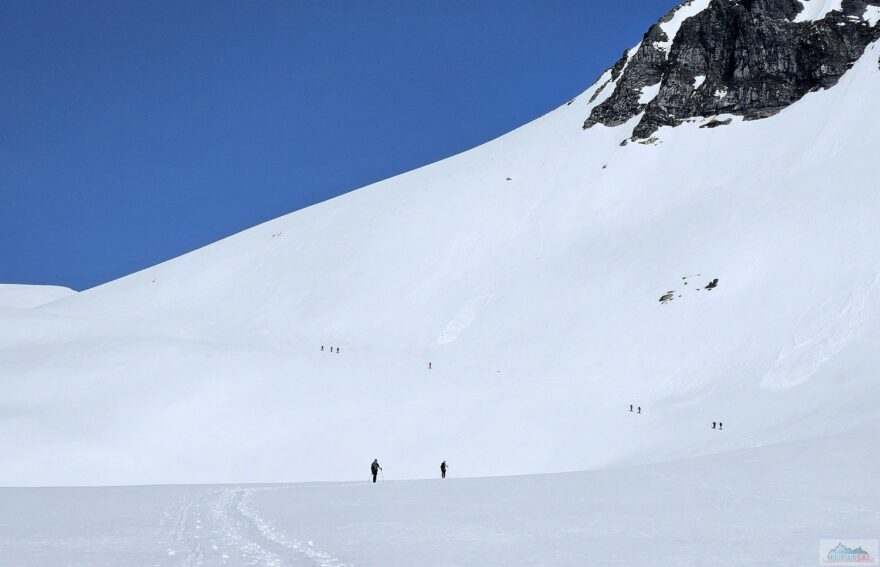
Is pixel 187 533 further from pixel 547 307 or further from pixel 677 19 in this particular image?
pixel 677 19

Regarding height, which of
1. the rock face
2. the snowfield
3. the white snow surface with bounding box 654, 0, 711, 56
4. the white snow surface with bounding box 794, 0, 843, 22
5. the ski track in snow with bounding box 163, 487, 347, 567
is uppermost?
the white snow surface with bounding box 654, 0, 711, 56

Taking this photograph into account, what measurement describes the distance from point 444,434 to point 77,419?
18320 mm

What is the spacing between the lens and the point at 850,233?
53719mm

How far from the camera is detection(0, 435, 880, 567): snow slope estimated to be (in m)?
9.99

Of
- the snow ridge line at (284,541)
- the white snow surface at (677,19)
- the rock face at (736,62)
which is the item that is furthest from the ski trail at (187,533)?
the white snow surface at (677,19)

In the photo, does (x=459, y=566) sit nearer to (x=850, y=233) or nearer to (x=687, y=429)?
(x=687, y=429)

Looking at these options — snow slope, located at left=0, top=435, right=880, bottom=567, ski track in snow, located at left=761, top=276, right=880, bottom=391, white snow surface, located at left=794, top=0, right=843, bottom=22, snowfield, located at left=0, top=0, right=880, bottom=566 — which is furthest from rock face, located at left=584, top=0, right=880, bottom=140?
snow slope, located at left=0, top=435, right=880, bottom=567

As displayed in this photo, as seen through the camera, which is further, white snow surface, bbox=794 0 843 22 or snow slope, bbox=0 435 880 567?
white snow surface, bbox=794 0 843 22

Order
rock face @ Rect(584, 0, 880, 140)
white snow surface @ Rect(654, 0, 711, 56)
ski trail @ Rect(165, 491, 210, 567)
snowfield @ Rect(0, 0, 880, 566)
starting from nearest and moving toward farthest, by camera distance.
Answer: ski trail @ Rect(165, 491, 210, 567), snowfield @ Rect(0, 0, 880, 566), rock face @ Rect(584, 0, 880, 140), white snow surface @ Rect(654, 0, 711, 56)

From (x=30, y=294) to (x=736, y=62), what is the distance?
365 ft

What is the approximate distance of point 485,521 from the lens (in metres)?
13.0

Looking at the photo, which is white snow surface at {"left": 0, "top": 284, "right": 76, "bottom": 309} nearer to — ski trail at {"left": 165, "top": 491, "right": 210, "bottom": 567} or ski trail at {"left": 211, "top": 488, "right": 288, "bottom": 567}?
ski trail at {"left": 165, "top": 491, "right": 210, "bottom": 567}


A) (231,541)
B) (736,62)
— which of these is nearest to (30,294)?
(736,62)

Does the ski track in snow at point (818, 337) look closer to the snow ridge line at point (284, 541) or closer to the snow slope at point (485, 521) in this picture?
the snow slope at point (485, 521)
